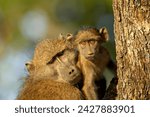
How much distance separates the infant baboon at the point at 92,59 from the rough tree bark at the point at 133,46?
2.31ft

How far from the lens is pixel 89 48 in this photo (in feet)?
26.0

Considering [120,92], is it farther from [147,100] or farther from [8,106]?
[8,106]

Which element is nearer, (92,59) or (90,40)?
(92,59)

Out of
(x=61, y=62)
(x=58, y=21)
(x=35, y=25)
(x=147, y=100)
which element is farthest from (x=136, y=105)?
(x=35, y=25)

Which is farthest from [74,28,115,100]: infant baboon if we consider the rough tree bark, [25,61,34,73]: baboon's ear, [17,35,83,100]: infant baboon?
the rough tree bark

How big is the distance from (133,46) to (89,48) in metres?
1.32

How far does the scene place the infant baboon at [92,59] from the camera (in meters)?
7.52

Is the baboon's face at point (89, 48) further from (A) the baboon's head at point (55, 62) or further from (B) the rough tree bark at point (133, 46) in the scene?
(B) the rough tree bark at point (133, 46)

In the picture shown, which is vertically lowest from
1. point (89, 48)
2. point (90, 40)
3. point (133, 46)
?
point (133, 46)

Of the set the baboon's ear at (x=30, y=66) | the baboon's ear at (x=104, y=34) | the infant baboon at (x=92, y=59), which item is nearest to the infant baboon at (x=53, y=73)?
the baboon's ear at (x=30, y=66)

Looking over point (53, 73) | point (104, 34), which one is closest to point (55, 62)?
point (53, 73)

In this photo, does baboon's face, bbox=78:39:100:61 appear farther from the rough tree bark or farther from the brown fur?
the rough tree bark

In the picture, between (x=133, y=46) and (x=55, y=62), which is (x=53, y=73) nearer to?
(x=55, y=62)

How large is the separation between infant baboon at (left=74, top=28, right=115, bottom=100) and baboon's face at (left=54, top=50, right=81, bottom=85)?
0.14m
